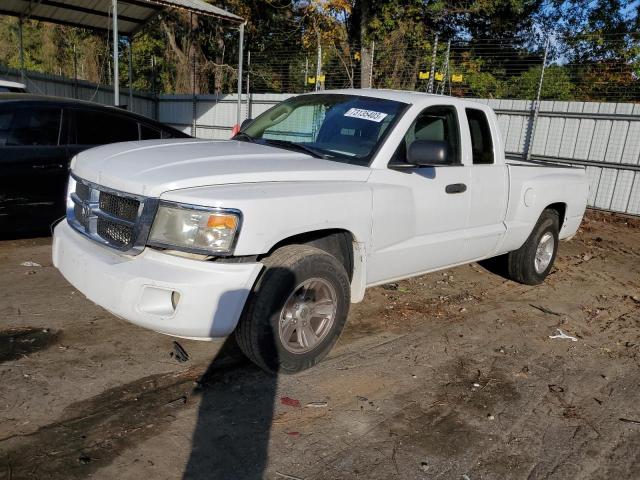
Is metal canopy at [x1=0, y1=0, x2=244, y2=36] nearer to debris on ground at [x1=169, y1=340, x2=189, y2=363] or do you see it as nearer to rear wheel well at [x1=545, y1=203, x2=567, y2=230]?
rear wheel well at [x1=545, y1=203, x2=567, y2=230]

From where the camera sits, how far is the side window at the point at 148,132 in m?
6.31

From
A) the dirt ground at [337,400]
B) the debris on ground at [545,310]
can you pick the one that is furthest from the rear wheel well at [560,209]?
the dirt ground at [337,400]

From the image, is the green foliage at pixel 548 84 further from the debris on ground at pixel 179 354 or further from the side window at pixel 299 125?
the debris on ground at pixel 179 354

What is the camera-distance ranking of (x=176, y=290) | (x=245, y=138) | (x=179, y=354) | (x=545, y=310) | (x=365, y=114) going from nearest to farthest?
(x=176, y=290)
(x=179, y=354)
(x=365, y=114)
(x=245, y=138)
(x=545, y=310)

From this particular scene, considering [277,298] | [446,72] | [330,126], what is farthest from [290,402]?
[446,72]

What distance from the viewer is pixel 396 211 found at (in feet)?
12.8

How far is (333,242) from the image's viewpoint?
3730 millimetres

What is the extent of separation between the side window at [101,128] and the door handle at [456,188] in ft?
12.2

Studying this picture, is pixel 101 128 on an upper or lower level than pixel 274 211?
upper

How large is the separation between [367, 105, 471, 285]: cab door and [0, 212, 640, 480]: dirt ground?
0.62 m

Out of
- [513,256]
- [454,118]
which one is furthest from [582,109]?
[454,118]

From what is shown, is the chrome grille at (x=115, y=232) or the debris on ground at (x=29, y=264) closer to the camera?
the chrome grille at (x=115, y=232)

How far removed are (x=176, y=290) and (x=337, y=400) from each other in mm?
1195

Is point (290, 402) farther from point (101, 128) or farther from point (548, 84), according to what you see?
point (548, 84)
